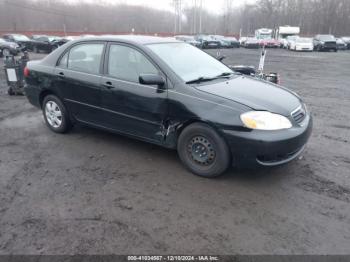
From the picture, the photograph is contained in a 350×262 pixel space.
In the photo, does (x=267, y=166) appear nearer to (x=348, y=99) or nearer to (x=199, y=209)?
(x=199, y=209)

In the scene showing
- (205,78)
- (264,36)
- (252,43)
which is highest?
(205,78)

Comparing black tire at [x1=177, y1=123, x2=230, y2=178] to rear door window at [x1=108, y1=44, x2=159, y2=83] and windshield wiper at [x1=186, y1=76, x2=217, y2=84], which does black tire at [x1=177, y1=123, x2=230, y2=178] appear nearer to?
windshield wiper at [x1=186, y1=76, x2=217, y2=84]

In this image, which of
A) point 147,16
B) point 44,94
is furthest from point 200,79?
point 147,16

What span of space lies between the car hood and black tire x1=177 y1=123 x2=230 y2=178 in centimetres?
49

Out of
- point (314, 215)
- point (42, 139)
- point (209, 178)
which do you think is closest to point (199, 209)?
point (209, 178)

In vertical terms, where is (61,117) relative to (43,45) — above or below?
below

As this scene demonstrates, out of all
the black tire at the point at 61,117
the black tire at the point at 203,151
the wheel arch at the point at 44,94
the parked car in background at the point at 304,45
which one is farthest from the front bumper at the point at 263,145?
the parked car in background at the point at 304,45

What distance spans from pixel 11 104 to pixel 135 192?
560 cm

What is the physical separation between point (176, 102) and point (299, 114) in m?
1.55

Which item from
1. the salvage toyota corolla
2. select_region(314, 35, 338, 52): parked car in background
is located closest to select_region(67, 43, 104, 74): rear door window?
the salvage toyota corolla

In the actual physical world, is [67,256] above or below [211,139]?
below

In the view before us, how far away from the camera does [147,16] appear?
79438mm

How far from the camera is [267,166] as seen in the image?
3518mm

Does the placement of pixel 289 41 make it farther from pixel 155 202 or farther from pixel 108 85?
pixel 155 202
